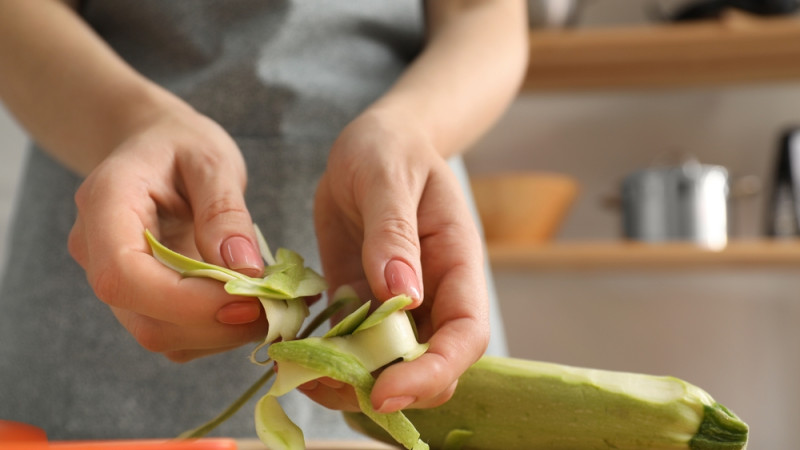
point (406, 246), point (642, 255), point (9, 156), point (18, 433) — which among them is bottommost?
point (9, 156)

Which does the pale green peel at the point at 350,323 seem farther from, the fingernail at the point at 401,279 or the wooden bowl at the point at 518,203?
the wooden bowl at the point at 518,203

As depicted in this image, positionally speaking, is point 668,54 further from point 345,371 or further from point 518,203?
point 345,371

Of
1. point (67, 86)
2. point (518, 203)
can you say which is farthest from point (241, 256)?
point (518, 203)

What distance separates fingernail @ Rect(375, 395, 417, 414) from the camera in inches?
13.9

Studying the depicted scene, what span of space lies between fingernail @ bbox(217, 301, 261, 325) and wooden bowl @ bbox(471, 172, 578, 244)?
44.3 inches

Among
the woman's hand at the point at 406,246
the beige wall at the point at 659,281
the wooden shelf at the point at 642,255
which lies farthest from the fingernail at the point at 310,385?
the beige wall at the point at 659,281

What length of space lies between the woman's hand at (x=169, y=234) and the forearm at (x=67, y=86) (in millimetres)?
72

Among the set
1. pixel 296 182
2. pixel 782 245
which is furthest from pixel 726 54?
pixel 296 182

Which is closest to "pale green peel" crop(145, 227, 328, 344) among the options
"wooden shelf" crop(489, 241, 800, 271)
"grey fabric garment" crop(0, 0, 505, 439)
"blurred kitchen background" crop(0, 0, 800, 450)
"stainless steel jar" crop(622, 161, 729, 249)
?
"grey fabric garment" crop(0, 0, 505, 439)

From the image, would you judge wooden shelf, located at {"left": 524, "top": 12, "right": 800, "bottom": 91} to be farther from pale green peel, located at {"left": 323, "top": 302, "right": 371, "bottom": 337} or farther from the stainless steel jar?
pale green peel, located at {"left": 323, "top": 302, "right": 371, "bottom": 337}

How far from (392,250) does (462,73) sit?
334 mm

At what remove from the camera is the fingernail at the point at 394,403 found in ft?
1.16

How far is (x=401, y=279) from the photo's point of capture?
1.29ft

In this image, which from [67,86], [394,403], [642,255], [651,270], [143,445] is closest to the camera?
[394,403]
